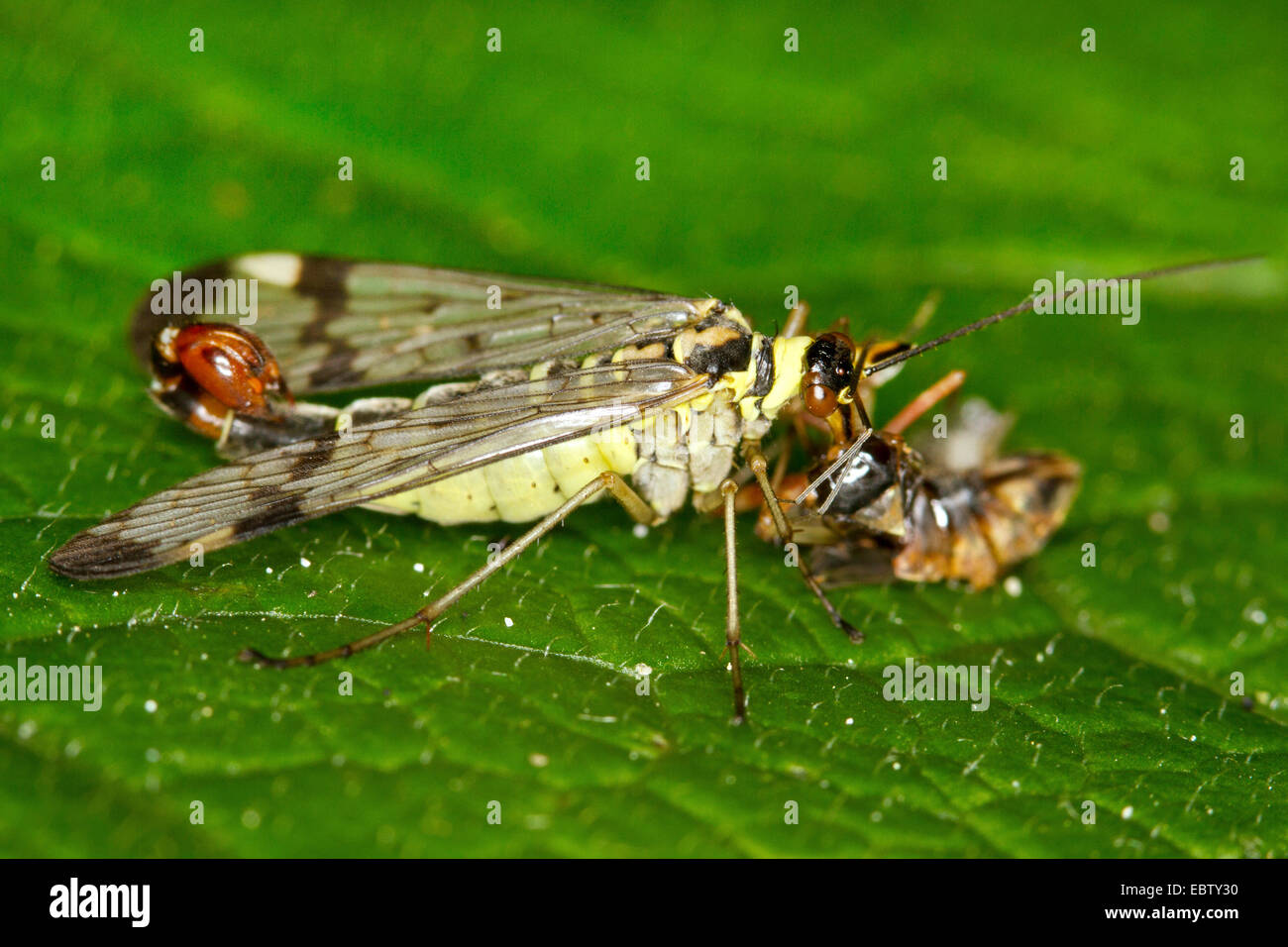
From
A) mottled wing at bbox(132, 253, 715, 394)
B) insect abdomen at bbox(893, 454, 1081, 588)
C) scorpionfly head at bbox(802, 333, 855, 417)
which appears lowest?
insect abdomen at bbox(893, 454, 1081, 588)

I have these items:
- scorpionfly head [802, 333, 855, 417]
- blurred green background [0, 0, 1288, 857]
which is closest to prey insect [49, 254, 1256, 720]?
scorpionfly head [802, 333, 855, 417]

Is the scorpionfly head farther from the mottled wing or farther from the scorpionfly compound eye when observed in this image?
the scorpionfly compound eye

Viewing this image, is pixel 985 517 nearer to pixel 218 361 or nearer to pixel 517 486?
pixel 517 486

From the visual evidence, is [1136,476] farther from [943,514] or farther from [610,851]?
[610,851]

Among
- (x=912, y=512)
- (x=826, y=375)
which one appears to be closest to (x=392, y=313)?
(x=826, y=375)

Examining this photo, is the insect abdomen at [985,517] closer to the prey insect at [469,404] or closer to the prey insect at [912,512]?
the prey insect at [912,512]

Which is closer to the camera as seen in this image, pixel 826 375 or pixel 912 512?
pixel 826 375

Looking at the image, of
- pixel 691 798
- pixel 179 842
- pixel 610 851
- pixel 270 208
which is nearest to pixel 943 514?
pixel 691 798
